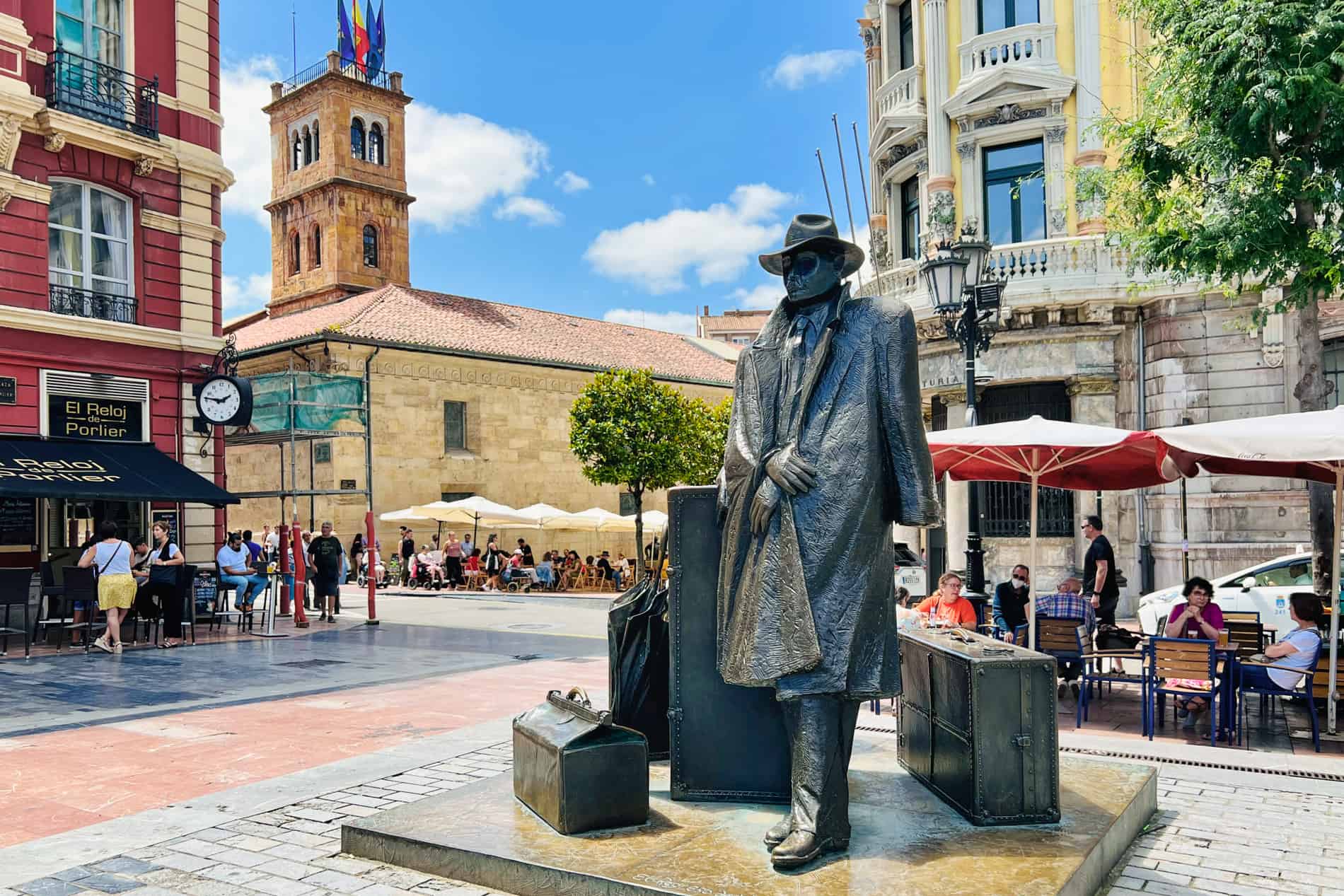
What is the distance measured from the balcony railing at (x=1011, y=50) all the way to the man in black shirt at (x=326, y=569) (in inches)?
566

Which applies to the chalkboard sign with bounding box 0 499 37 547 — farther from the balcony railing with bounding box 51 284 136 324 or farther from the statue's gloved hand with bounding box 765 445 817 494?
the statue's gloved hand with bounding box 765 445 817 494

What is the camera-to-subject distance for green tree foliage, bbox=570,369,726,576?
3275 cm

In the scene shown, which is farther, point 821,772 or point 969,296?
point 969,296

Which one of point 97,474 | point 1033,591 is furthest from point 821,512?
point 97,474

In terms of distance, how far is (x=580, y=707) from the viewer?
4.83 m

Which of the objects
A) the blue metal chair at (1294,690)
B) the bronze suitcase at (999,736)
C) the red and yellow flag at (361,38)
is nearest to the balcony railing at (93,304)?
the bronze suitcase at (999,736)

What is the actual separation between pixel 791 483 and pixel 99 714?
7425 mm

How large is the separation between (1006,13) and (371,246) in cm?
4028

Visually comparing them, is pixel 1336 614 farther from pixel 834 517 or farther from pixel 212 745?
pixel 212 745

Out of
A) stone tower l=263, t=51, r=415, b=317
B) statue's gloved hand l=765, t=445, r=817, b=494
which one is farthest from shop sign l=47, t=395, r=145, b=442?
stone tower l=263, t=51, r=415, b=317

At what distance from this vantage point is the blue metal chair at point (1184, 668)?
7.62 m

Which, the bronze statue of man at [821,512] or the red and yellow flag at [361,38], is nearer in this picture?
the bronze statue of man at [821,512]

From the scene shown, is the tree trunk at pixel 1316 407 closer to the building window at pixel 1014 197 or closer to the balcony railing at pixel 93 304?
the building window at pixel 1014 197

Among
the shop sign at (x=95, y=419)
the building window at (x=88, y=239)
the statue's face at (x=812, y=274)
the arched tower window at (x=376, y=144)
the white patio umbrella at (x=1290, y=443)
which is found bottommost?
the white patio umbrella at (x=1290, y=443)
